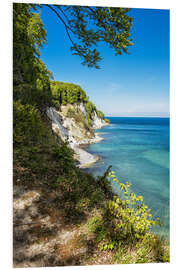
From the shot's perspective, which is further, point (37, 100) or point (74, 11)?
point (37, 100)

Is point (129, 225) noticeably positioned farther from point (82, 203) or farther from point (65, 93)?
point (65, 93)

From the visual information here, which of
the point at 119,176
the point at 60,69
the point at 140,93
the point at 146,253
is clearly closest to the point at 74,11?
the point at 60,69

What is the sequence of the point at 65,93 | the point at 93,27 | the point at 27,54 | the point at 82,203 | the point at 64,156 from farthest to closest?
the point at 65,93
the point at 27,54
the point at 93,27
the point at 64,156
the point at 82,203

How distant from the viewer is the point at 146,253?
177 cm

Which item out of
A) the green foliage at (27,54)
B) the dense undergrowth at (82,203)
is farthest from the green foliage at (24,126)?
the green foliage at (27,54)

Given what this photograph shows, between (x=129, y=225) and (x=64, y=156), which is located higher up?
(x=64, y=156)

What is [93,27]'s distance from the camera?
274 centimetres

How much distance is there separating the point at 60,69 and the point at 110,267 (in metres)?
3.24

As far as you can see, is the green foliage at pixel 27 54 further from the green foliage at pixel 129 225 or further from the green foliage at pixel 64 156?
the green foliage at pixel 129 225

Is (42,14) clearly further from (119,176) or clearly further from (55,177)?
(119,176)

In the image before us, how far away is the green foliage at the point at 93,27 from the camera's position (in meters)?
2.46

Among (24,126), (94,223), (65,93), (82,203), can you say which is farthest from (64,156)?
(65,93)

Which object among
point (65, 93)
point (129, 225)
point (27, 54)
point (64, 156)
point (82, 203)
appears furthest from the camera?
point (65, 93)

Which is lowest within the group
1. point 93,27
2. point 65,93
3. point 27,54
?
point 93,27
